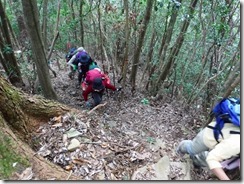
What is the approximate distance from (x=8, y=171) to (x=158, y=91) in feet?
24.5

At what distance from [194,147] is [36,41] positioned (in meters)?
4.11

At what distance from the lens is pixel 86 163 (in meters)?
3.91

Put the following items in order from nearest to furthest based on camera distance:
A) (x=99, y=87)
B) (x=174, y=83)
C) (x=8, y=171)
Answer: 1. (x=8, y=171)
2. (x=99, y=87)
3. (x=174, y=83)

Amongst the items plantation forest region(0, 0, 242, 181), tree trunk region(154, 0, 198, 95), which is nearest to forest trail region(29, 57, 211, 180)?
plantation forest region(0, 0, 242, 181)

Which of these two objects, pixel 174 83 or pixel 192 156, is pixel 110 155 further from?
pixel 174 83

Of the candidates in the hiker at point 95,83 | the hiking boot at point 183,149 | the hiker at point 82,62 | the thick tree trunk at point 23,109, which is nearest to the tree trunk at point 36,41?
the hiker at point 95,83

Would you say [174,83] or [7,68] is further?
[174,83]

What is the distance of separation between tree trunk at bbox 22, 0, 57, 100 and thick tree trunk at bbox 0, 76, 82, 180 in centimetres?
183

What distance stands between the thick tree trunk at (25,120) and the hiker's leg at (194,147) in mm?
1675

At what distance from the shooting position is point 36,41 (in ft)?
20.4

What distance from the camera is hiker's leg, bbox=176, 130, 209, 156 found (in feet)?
12.1

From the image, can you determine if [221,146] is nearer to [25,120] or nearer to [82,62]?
[25,120]

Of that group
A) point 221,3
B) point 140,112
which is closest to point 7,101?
point 140,112

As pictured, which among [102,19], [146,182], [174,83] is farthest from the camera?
[102,19]
